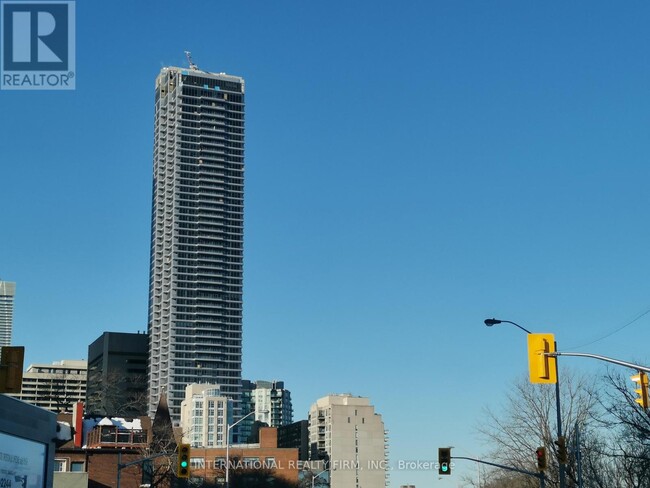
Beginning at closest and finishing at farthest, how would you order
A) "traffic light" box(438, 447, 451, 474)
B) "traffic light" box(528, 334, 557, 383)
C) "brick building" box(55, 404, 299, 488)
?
"traffic light" box(528, 334, 557, 383) < "traffic light" box(438, 447, 451, 474) < "brick building" box(55, 404, 299, 488)

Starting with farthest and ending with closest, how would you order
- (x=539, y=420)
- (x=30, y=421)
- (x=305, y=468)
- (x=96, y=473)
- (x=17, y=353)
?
1. (x=305, y=468)
2. (x=96, y=473)
3. (x=539, y=420)
4. (x=30, y=421)
5. (x=17, y=353)

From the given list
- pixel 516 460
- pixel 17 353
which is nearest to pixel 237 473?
pixel 516 460

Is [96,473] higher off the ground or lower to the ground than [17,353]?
lower

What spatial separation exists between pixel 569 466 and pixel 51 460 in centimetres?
3171

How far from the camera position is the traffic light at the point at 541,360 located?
2423 centimetres

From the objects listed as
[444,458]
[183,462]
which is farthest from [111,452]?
[444,458]

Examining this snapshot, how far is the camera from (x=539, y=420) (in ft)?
196

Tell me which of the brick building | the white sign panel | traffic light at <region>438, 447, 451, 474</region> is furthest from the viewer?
the brick building

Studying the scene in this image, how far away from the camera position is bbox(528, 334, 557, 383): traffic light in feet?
79.5

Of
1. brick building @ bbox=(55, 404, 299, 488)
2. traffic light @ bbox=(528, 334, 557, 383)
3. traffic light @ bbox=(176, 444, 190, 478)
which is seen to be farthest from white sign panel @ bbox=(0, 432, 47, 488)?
Result: brick building @ bbox=(55, 404, 299, 488)

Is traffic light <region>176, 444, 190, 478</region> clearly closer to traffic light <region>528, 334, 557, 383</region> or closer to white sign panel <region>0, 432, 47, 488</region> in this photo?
white sign panel <region>0, 432, 47, 488</region>

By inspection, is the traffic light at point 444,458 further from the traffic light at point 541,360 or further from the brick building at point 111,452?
the brick building at point 111,452

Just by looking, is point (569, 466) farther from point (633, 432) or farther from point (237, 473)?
point (237, 473)

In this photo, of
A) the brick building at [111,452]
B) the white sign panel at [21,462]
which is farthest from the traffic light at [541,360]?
the brick building at [111,452]
